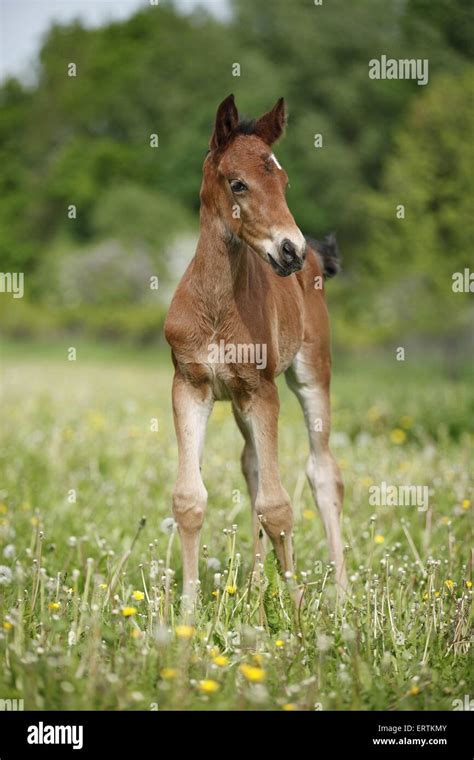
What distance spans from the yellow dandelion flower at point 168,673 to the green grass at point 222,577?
17 mm

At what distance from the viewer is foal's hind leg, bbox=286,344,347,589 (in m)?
5.46

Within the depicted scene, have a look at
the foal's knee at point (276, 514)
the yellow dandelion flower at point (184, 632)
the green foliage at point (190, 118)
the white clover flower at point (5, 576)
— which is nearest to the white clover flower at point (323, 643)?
the yellow dandelion flower at point (184, 632)

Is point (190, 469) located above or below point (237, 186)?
below

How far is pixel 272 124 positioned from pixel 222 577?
2389 mm

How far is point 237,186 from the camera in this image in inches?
167

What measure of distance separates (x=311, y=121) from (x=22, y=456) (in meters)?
27.6

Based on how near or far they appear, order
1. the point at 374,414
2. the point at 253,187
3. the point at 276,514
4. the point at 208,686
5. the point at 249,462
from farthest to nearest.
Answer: the point at 374,414, the point at 249,462, the point at 276,514, the point at 253,187, the point at 208,686

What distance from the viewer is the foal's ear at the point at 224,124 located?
4.23m

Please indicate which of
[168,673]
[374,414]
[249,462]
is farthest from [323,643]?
[374,414]

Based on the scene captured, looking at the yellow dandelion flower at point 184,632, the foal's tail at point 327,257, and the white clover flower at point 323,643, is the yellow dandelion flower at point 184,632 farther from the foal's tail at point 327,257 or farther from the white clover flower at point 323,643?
the foal's tail at point 327,257

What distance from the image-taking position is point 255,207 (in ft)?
13.6

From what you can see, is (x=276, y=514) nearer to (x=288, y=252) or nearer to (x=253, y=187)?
(x=288, y=252)

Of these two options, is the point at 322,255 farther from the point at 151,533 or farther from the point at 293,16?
the point at 293,16
